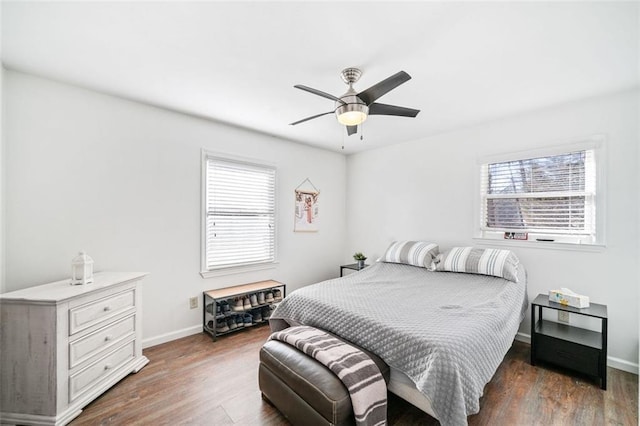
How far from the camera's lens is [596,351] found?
2.15m

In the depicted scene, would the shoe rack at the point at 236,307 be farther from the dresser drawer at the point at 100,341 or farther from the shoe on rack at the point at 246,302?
Answer: the dresser drawer at the point at 100,341

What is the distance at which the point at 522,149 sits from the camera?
3.00m

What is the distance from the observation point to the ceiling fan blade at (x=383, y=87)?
5.46ft

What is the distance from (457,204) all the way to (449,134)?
94 cm

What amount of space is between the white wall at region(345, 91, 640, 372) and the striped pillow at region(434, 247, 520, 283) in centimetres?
32

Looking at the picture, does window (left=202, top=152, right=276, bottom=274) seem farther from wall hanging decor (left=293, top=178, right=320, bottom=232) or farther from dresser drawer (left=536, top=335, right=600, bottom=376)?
dresser drawer (left=536, top=335, right=600, bottom=376)

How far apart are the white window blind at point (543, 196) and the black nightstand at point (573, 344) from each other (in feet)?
2.60

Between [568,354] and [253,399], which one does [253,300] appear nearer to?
[253,399]

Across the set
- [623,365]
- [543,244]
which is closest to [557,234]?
[543,244]

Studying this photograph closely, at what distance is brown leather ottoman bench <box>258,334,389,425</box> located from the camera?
1433 millimetres

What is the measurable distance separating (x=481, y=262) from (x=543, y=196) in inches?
38.3

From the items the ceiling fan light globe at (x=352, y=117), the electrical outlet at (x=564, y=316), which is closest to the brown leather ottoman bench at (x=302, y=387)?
the ceiling fan light globe at (x=352, y=117)

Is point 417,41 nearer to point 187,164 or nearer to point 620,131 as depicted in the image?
point 620,131

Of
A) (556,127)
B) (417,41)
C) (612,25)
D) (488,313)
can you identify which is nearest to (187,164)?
(417,41)
